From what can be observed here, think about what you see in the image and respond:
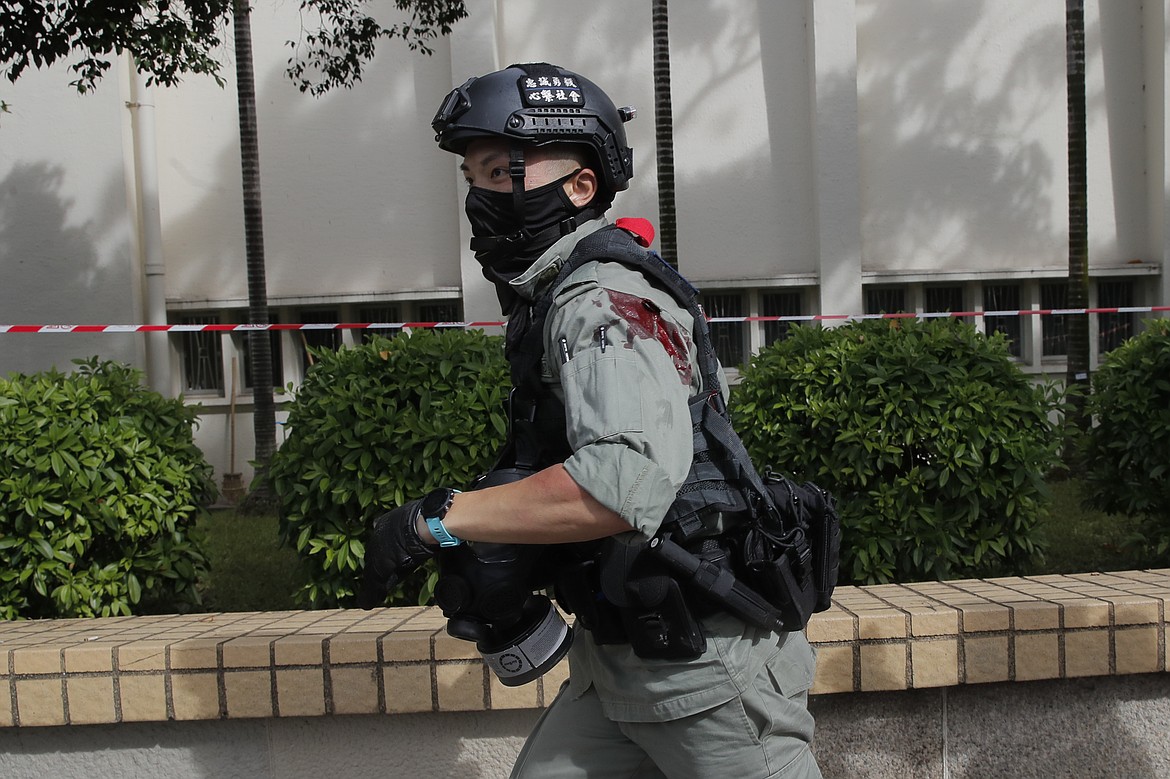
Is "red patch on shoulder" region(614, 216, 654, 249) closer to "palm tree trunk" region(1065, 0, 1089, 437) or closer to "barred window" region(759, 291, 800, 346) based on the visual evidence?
"palm tree trunk" region(1065, 0, 1089, 437)

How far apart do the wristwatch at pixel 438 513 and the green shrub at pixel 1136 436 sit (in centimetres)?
353

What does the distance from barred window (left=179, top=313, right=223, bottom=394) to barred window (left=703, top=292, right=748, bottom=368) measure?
5141mm

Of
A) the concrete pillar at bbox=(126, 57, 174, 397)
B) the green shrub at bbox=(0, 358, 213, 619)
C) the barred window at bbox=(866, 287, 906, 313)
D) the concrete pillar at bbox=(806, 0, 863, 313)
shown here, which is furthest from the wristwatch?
the barred window at bbox=(866, 287, 906, 313)

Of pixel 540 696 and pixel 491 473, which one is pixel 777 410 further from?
pixel 491 473

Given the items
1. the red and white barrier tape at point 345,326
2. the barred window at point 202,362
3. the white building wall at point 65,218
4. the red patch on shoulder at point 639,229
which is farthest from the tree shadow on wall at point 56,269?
the red patch on shoulder at point 639,229

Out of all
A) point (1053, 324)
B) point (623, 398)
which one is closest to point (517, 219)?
point (623, 398)

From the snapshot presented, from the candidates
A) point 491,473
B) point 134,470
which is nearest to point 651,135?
point 134,470

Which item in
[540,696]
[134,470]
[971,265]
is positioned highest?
[971,265]

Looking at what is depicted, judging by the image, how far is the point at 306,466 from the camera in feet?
12.8

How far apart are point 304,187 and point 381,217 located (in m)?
0.84

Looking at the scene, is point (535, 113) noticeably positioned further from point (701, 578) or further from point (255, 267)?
point (255, 267)

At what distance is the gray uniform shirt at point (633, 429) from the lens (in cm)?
152

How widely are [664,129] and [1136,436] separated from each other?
533 centimetres

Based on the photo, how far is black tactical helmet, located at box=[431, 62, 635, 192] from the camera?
6.02 feet
